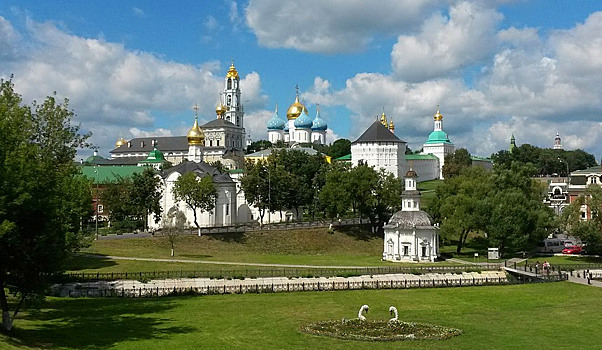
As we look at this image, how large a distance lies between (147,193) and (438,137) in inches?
3793

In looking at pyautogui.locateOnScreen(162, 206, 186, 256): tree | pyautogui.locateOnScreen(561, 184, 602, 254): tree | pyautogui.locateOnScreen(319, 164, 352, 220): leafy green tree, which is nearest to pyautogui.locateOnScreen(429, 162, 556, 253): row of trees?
pyautogui.locateOnScreen(561, 184, 602, 254): tree

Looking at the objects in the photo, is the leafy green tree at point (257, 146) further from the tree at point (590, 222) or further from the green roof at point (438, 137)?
the tree at point (590, 222)

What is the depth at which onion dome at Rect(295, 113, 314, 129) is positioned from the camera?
15462 centimetres

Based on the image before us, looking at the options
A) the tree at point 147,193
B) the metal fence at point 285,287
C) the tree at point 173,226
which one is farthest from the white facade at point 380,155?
the metal fence at point 285,287

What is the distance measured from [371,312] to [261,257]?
24860 millimetres

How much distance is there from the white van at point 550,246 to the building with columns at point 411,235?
48.7 ft

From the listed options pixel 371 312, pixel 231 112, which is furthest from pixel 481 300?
pixel 231 112

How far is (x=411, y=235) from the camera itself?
62719mm

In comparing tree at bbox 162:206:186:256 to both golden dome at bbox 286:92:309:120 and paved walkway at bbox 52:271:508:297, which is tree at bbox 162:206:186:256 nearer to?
paved walkway at bbox 52:271:508:297

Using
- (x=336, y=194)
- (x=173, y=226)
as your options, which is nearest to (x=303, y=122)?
(x=336, y=194)

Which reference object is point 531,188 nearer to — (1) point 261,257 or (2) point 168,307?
(1) point 261,257

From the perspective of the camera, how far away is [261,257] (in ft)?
193

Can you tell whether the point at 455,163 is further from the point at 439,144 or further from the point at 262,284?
the point at 262,284

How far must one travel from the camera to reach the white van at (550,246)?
69.9 meters
